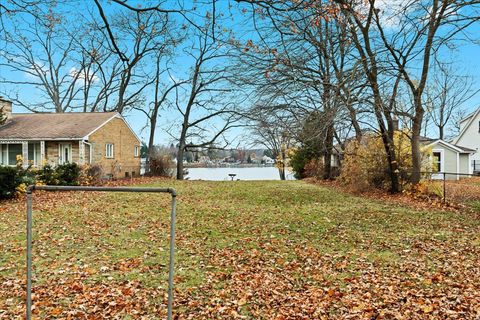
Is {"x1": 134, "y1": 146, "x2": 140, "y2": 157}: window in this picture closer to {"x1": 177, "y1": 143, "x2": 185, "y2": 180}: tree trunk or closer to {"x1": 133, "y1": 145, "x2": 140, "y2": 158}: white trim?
{"x1": 133, "y1": 145, "x2": 140, "y2": 158}: white trim

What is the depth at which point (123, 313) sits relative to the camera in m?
3.93

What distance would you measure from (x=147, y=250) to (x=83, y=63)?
28342 millimetres

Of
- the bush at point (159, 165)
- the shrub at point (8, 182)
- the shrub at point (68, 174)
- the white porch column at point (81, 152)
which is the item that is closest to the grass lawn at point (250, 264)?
the shrub at point (8, 182)

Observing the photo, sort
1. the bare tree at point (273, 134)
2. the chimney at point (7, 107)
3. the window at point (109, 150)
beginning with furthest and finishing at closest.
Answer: the window at point (109, 150) → the chimney at point (7, 107) → the bare tree at point (273, 134)

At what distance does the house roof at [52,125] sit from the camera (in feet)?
73.7

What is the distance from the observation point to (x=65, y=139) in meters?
21.9

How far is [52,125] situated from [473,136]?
35.1 metres

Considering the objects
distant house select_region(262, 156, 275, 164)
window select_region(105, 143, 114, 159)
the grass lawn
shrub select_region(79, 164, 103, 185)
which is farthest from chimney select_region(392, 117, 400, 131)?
distant house select_region(262, 156, 275, 164)

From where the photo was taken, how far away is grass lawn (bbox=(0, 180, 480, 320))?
13.3 ft

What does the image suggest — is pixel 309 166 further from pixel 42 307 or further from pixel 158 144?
pixel 42 307

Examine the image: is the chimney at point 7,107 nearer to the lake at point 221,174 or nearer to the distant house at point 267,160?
the lake at point 221,174

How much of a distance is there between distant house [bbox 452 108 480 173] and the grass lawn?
25773mm

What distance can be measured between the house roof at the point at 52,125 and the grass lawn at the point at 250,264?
13199 millimetres

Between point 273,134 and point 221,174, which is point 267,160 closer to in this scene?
point 221,174
